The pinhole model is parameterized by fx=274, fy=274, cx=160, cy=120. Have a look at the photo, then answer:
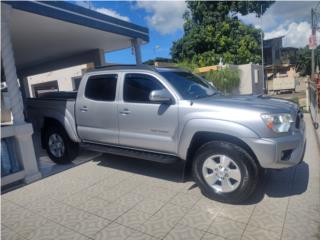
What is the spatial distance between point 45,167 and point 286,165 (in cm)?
469

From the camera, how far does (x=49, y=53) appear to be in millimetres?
10719

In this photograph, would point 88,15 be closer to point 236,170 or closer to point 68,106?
point 68,106

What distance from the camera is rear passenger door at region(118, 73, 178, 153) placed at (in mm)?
4137

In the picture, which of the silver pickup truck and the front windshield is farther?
the front windshield

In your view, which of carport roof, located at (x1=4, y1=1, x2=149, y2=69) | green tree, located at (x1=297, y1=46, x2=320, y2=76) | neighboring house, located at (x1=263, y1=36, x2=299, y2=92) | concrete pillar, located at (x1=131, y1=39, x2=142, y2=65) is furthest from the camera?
green tree, located at (x1=297, y1=46, x2=320, y2=76)

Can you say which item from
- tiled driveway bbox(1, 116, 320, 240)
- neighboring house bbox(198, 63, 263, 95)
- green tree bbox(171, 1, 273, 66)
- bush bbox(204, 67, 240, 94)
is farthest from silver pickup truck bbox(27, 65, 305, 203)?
green tree bbox(171, 1, 273, 66)

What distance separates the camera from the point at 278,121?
11.2 feet

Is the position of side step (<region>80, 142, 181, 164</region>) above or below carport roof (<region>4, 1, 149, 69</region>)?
below

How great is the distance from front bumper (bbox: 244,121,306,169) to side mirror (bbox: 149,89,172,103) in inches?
50.7

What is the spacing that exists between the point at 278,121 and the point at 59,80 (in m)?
17.0

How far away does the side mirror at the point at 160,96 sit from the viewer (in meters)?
3.96

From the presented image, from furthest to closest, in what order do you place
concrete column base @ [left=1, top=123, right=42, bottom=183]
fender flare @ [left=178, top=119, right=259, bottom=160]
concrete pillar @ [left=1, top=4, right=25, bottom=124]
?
concrete column base @ [left=1, top=123, right=42, bottom=183], concrete pillar @ [left=1, top=4, right=25, bottom=124], fender flare @ [left=178, top=119, right=259, bottom=160]

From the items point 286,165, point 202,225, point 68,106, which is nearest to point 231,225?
point 202,225

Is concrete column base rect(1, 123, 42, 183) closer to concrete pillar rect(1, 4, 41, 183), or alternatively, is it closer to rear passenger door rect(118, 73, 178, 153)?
concrete pillar rect(1, 4, 41, 183)
